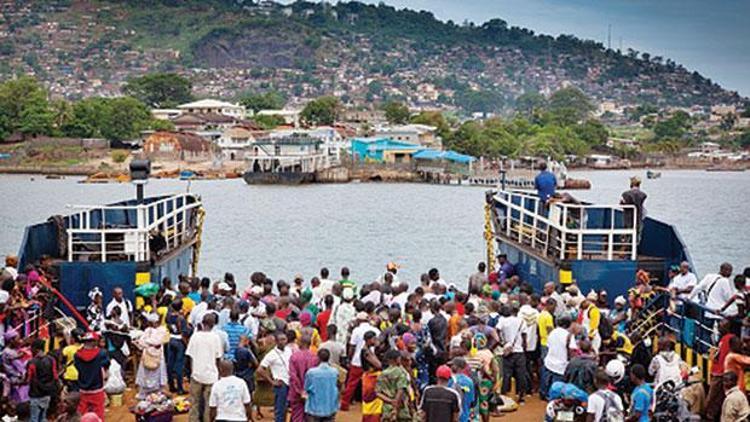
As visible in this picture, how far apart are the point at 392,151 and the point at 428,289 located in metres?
121

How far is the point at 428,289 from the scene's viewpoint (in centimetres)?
1731

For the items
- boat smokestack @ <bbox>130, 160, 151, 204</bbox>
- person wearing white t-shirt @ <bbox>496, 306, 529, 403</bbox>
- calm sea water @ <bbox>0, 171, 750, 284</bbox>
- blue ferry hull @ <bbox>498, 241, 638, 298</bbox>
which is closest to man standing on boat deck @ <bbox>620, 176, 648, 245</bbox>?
blue ferry hull @ <bbox>498, 241, 638, 298</bbox>

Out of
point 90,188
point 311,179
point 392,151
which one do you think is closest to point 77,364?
point 90,188

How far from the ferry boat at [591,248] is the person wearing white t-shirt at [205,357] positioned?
26.8 ft

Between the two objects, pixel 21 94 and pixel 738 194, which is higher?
pixel 21 94

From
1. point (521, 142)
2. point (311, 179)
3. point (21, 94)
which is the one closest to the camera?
point (311, 179)

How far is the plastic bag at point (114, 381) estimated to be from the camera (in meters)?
15.3

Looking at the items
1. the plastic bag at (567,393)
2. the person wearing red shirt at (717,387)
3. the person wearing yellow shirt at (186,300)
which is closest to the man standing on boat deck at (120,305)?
the person wearing yellow shirt at (186,300)

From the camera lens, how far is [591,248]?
21.3 metres

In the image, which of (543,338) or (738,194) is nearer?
(543,338)

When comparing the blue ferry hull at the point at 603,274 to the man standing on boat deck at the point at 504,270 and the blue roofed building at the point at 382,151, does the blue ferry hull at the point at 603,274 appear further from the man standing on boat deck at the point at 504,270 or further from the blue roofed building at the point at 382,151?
the blue roofed building at the point at 382,151

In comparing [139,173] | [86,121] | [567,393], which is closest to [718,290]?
[567,393]

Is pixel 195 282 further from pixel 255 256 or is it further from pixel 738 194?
pixel 738 194

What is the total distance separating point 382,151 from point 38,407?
12617 cm
